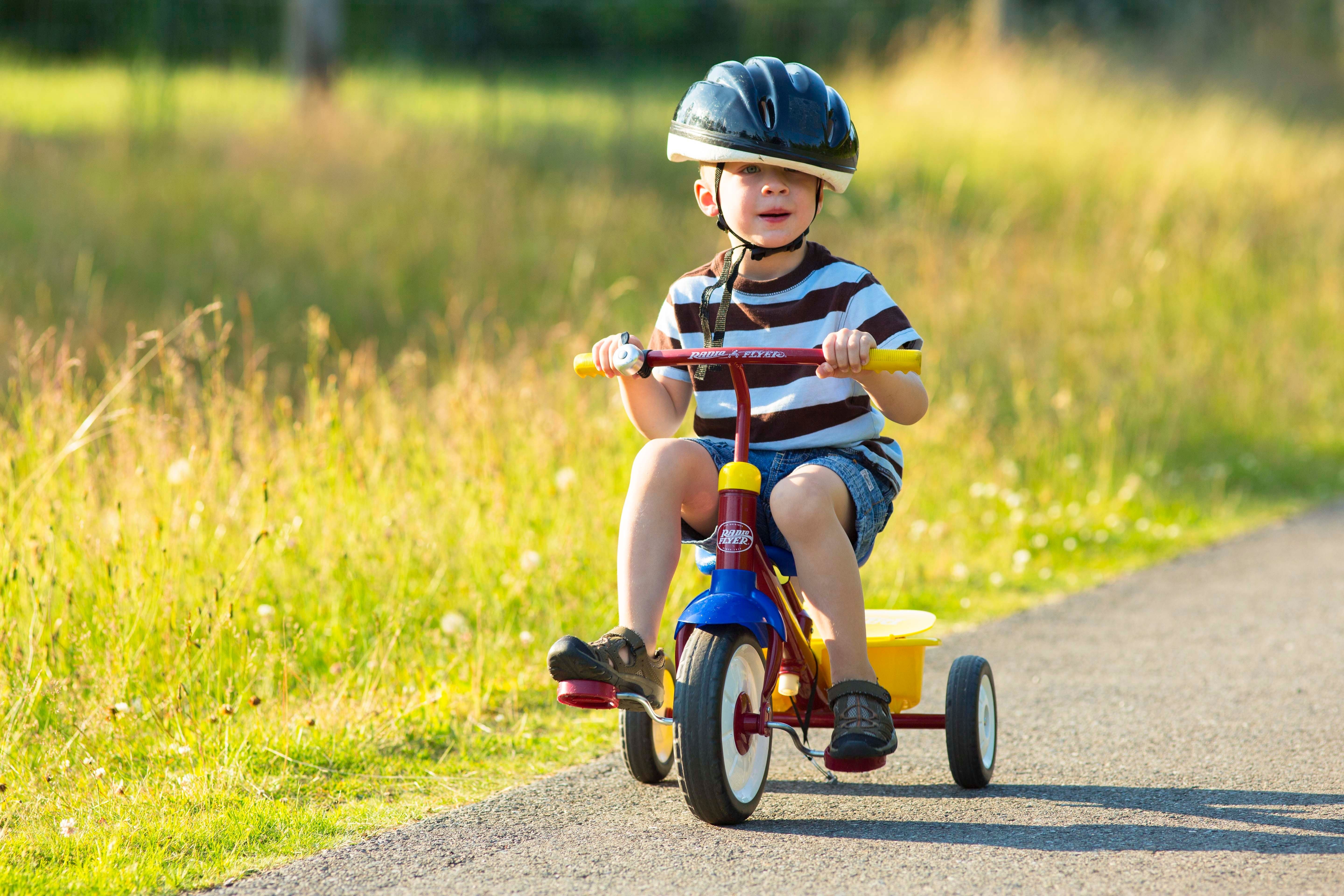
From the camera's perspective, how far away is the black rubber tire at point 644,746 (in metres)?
3.45

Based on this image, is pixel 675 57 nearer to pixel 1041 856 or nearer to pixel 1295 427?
pixel 1295 427

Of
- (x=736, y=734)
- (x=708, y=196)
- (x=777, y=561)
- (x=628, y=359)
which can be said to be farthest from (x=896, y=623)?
(x=708, y=196)

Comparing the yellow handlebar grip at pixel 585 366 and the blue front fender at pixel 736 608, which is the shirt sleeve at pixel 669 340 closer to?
the yellow handlebar grip at pixel 585 366

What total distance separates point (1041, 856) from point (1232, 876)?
362 millimetres

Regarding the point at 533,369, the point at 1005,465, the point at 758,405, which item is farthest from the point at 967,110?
the point at 758,405

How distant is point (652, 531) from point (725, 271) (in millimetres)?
639

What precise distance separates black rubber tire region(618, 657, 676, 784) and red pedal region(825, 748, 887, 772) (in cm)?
41

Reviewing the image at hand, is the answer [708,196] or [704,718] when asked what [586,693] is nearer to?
[704,718]

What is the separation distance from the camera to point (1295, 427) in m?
8.58

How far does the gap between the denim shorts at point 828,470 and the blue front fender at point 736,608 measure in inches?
5.7

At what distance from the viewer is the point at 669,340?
347 centimetres

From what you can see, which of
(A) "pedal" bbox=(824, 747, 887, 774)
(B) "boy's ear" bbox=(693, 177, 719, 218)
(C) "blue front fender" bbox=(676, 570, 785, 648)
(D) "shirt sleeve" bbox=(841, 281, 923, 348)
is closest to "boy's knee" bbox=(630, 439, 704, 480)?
(C) "blue front fender" bbox=(676, 570, 785, 648)

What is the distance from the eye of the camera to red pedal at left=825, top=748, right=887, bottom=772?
10.3ft

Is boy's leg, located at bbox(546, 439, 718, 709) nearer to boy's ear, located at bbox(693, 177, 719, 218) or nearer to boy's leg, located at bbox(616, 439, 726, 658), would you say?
boy's leg, located at bbox(616, 439, 726, 658)
